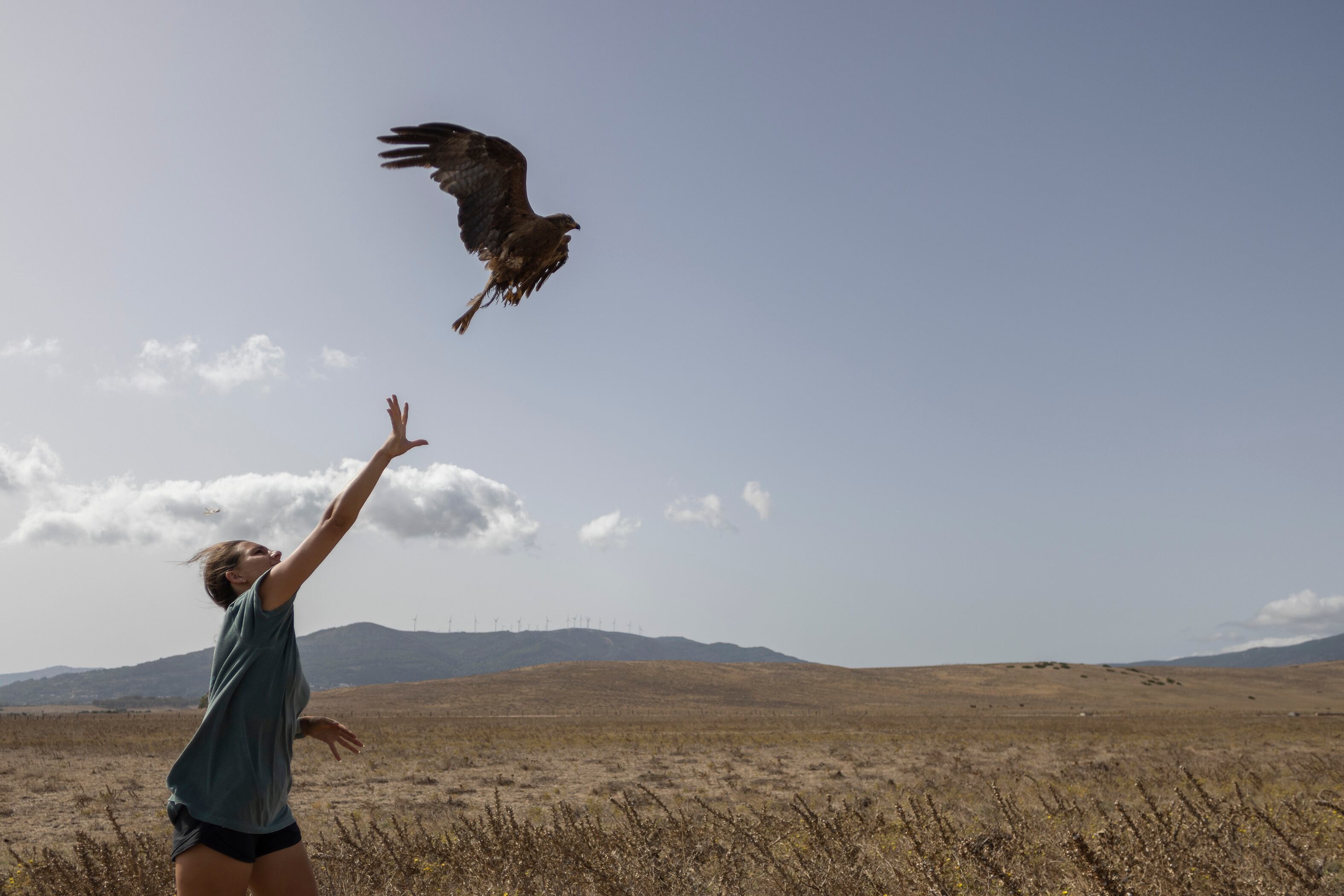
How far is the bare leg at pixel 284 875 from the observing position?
9.12ft

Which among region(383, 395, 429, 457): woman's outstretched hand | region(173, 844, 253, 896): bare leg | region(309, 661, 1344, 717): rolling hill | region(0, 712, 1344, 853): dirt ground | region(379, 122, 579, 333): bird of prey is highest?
region(379, 122, 579, 333): bird of prey

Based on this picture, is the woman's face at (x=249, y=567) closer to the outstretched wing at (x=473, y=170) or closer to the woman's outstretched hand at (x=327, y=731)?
the woman's outstretched hand at (x=327, y=731)

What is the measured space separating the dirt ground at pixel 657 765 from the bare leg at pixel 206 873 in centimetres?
792

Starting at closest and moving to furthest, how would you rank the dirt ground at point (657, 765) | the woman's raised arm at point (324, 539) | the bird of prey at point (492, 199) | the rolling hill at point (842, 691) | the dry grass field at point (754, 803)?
the woman's raised arm at point (324, 539)
the bird of prey at point (492, 199)
the dry grass field at point (754, 803)
the dirt ground at point (657, 765)
the rolling hill at point (842, 691)

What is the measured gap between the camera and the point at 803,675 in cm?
8631

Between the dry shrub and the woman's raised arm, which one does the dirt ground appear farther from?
the woman's raised arm

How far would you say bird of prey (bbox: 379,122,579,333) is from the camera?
4.32 m

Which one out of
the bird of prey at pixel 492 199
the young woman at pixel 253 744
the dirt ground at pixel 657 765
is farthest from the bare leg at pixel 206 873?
the dirt ground at pixel 657 765

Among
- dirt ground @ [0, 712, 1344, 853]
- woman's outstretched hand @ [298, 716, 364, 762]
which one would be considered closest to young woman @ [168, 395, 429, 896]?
woman's outstretched hand @ [298, 716, 364, 762]

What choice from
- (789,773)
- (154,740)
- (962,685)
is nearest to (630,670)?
(962,685)

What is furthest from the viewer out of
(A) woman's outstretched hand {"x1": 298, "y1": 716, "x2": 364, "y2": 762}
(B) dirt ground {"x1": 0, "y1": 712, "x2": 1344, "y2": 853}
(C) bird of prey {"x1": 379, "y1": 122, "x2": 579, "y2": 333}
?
(B) dirt ground {"x1": 0, "y1": 712, "x2": 1344, "y2": 853}

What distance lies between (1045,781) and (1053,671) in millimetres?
86020

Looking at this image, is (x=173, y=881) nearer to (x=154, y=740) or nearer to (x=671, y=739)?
(x=671, y=739)

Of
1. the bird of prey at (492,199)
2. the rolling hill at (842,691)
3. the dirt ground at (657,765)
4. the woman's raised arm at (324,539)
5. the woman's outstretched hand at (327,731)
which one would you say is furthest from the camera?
the rolling hill at (842,691)
